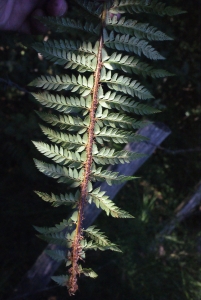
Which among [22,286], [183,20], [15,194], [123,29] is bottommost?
[22,286]

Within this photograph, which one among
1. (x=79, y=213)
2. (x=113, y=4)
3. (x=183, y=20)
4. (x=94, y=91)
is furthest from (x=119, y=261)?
(x=183, y=20)

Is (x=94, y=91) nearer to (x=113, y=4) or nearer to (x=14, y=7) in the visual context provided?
(x=113, y=4)

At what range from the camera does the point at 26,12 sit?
1.70m

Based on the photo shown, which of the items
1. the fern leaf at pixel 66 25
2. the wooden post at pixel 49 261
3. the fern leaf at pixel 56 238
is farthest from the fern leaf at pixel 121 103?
the wooden post at pixel 49 261

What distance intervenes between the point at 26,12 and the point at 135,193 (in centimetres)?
224

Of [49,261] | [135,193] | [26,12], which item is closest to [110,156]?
[26,12]

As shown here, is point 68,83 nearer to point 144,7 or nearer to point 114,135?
point 114,135

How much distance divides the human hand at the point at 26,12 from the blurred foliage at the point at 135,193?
2.8 inches

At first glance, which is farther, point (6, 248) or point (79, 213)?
point (6, 248)

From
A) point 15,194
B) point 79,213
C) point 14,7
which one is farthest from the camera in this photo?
point 15,194

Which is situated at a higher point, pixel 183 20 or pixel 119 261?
pixel 183 20

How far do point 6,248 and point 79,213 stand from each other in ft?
4.99

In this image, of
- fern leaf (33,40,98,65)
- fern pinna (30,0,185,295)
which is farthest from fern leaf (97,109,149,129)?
fern leaf (33,40,98,65)

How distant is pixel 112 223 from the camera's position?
9.65ft
